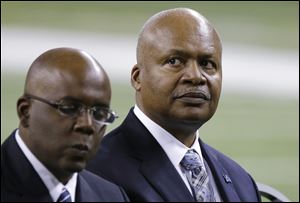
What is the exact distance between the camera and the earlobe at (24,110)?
4.95ft

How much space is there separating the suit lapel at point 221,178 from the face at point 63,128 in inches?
19.6

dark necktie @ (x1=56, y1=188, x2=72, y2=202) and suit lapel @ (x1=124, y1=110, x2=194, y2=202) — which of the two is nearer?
dark necktie @ (x1=56, y1=188, x2=72, y2=202)

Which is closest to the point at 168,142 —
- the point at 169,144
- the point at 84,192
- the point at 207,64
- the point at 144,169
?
the point at 169,144

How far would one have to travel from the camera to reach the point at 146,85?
6.19 feet

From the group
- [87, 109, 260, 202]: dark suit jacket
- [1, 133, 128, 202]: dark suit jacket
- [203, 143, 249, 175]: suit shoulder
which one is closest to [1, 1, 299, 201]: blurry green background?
[203, 143, 249, 175]: suit shoulder

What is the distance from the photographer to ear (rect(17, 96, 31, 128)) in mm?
1509

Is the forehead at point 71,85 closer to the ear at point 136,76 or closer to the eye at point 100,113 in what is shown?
the eye at point 100,113

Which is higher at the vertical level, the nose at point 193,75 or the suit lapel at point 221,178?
the nose at point 193,75

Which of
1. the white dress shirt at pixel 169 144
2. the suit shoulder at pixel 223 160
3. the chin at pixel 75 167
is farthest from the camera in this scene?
the suit shoulder at pixel 223 160

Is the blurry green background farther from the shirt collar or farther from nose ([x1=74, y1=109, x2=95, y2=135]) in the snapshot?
nose ([x1=74, y1=109, x2=95, y2=135])

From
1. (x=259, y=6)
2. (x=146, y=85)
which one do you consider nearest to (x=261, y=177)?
(x=259, y=6)

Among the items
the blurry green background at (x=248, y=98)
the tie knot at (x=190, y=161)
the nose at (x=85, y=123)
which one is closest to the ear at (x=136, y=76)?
the tie knot at (x=190, y=161)

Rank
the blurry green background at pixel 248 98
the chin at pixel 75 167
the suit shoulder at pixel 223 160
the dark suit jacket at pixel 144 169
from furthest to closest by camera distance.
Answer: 1. the blurry green background at pixel 248 98
2. the suit shoulder at pixel 223 160
3. the dark suit jacket at pixel 144 169
4. the chin at pixel 75 167

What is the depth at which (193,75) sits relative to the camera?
5.98 ft
